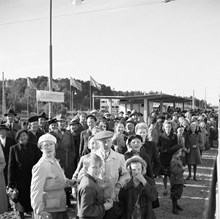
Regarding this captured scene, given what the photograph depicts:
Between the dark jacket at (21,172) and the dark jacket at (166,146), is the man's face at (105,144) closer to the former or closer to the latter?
the dark jacket at (21,172)

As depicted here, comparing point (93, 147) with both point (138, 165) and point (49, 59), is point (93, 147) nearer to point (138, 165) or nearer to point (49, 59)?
point (138, 165)

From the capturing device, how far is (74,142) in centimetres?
744

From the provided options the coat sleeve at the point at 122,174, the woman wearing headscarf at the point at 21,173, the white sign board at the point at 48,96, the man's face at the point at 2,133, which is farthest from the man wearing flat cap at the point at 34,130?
the white sign board at the point at 48,96

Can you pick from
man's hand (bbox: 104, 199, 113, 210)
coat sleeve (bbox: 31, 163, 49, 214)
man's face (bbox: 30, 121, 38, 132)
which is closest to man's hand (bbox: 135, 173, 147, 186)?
man's hand (bbox: 104, 199, 113, 210)

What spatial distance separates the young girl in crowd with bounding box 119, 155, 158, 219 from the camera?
3.66 meters

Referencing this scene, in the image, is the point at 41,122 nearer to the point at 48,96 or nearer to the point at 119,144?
the point at 119,144

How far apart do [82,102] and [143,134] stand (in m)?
92.2

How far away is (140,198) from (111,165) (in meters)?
0.56

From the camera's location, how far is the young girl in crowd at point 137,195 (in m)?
3.66

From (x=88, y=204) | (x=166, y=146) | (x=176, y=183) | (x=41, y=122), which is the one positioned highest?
(x=41, y=122)

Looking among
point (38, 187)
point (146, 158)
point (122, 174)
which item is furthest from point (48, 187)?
point (146, 158)

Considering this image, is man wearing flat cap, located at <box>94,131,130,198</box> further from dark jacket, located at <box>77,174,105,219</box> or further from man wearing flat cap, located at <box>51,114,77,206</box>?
man wearing flat cap, located at <box>51,114,77,206</box>

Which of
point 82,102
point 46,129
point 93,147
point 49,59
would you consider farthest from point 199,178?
point 82,102

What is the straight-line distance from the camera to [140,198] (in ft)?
12.1
